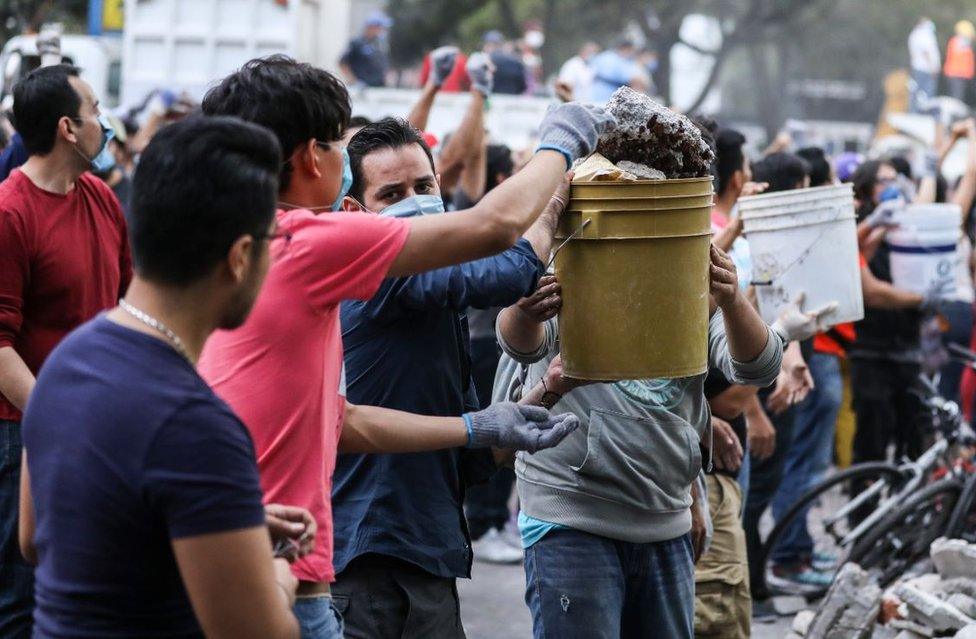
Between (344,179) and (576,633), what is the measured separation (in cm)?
131

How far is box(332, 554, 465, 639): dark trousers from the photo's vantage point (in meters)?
3.26

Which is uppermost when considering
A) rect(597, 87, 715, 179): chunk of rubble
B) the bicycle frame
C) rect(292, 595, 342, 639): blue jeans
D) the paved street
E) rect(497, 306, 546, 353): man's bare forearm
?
rect(597, 87, 715, 179): chunk of rubble

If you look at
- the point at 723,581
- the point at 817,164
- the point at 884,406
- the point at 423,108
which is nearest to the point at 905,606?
the point at 723,581

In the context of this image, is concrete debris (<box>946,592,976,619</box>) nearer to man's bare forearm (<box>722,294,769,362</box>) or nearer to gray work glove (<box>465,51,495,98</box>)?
man's bare forearm (<box>722,294,769,362</box>)

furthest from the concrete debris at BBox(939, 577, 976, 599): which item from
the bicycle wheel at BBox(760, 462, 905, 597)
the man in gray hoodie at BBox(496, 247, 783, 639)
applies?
the man in gray hoodie at BBox(496, 247, 783, 639)

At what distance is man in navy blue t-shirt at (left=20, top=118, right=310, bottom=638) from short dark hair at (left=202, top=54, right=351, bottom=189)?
0.54 meters

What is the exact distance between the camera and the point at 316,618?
2.69 meters

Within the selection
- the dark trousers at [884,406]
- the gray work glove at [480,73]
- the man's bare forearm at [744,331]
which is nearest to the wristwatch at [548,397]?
the man's bare forearm at [744,331]

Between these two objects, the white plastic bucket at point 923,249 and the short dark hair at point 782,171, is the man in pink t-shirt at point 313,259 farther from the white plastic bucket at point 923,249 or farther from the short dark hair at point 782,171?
the white plastic bucket at point 923,249

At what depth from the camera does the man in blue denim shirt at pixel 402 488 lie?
3.26 m

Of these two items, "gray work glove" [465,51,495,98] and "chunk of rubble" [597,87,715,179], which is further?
"gray work glove" [465,51,495,98]

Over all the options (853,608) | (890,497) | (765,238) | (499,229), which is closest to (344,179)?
(499,229)

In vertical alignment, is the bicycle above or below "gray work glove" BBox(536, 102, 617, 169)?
below

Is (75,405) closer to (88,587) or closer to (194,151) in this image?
(88,587)
